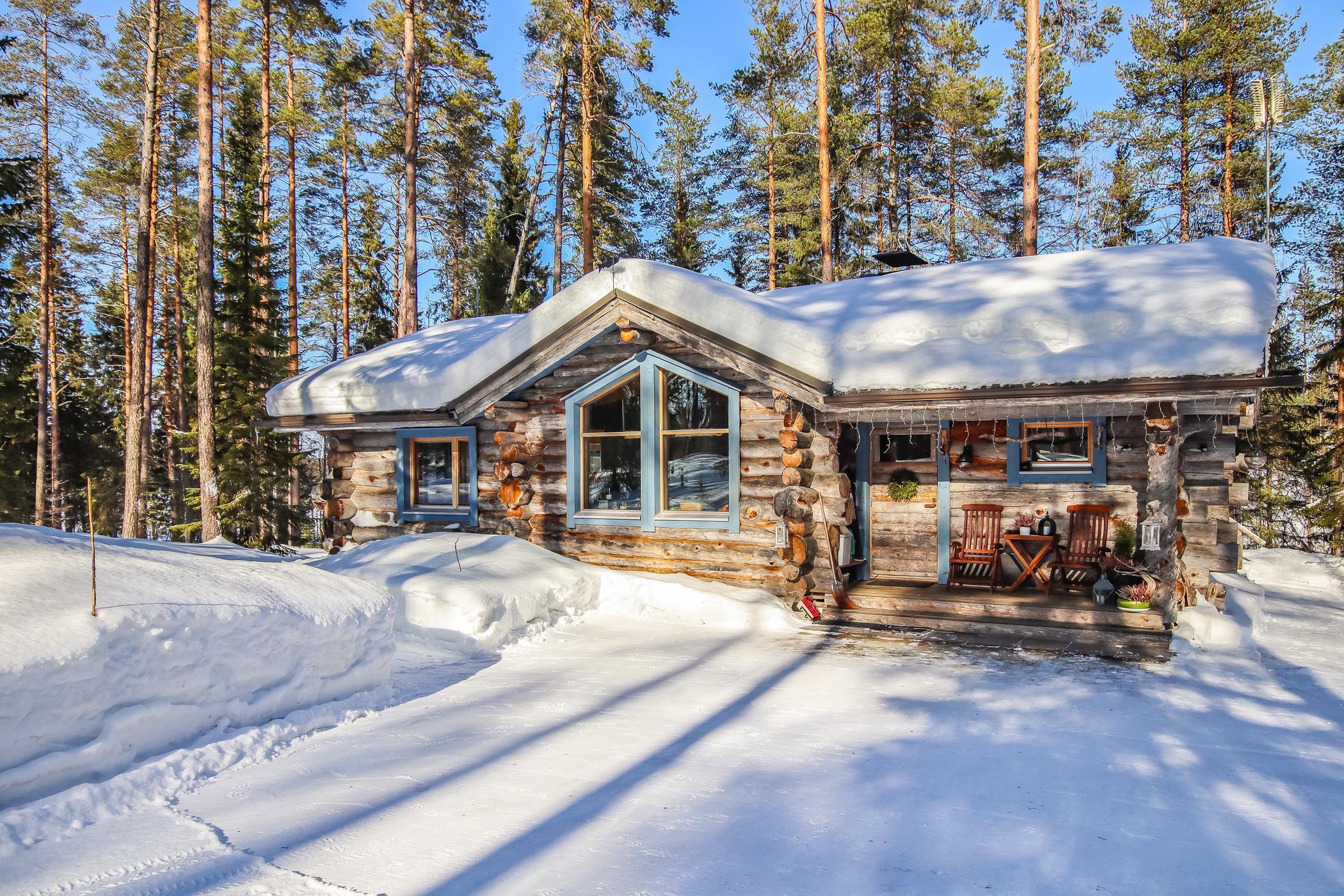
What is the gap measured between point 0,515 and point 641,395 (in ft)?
75.6

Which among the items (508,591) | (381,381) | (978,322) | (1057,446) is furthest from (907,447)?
(381,381)

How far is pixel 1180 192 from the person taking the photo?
58.5 feet

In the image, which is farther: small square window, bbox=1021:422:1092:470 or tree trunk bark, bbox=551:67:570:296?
tree trunk bark, bbox=551:67:570:296

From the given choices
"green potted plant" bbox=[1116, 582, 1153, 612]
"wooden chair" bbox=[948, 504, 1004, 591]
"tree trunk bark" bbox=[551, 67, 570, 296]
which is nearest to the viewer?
"green potted plant" bbox=[1116, 582, 1153, 612]

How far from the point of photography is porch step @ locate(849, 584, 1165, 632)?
23.6 ft

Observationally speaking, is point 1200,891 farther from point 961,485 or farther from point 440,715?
point 961,485

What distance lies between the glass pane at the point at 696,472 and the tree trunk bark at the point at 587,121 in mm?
10414

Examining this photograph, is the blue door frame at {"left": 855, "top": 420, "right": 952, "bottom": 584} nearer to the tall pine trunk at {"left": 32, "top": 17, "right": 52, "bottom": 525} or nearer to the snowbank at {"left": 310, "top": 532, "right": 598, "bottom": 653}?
the snowbank at {"left": 310, "top": 532, "right": 598, "bottom": 653}

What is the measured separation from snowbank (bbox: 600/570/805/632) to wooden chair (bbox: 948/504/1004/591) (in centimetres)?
243

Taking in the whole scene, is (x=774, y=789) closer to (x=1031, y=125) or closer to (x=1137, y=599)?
(x=1137, y=599)

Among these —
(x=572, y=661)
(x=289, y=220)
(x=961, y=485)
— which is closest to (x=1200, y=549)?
(x=961, y=485)

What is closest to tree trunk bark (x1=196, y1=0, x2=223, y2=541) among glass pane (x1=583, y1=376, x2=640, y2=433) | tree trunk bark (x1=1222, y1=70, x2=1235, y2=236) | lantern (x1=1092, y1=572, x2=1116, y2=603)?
glass pane (x1=583, y1=376, x2=640, y2=433)

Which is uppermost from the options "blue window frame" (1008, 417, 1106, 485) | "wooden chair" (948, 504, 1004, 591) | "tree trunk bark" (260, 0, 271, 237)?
"tree trunk bark" (260, 0, 271, 237)

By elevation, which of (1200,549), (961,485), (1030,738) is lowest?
(1030,738)
